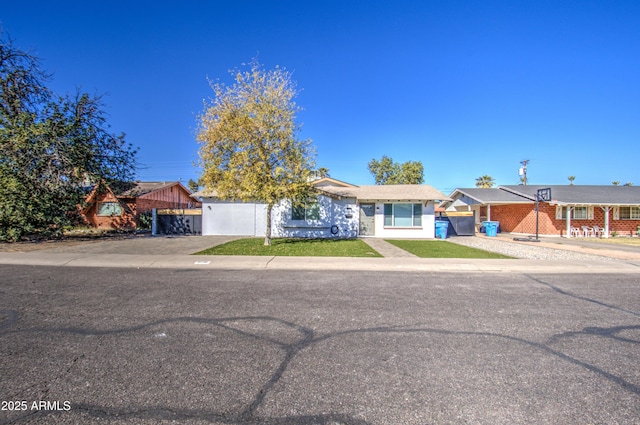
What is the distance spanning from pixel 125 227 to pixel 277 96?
2043cm

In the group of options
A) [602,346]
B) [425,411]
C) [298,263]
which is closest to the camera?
[425,411]

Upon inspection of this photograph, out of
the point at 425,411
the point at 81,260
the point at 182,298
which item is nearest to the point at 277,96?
the point at 81,260

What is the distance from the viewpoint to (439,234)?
20391mm

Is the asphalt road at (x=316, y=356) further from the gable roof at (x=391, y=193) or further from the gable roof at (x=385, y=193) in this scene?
the gable roof at (x=391, y=193)

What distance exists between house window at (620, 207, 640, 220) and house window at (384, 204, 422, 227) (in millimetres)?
16703

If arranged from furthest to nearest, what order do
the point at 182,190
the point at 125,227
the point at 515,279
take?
the point at 182,190 → the point at 125,227 → the point at 515,279

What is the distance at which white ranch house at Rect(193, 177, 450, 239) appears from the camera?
20094 mm

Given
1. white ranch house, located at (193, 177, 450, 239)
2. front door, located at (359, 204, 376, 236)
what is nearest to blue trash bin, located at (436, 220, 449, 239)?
white ranch house, located at (193, 177, 450, 239)

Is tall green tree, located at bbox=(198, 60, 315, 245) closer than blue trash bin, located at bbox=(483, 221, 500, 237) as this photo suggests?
Yes

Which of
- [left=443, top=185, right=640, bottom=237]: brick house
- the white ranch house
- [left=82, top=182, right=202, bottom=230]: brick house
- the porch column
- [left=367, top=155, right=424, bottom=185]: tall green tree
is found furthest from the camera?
[left=367, top=155, right=424, bottom=185]: tall green tree

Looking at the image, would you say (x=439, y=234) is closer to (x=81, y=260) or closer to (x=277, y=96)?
(x=277, y=96)

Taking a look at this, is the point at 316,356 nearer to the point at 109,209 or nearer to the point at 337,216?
the point at 337,216

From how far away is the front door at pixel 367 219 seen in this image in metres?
20.9

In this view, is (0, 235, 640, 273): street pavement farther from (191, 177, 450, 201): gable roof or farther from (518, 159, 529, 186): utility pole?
(518, 159, 529, 186): utility pole
